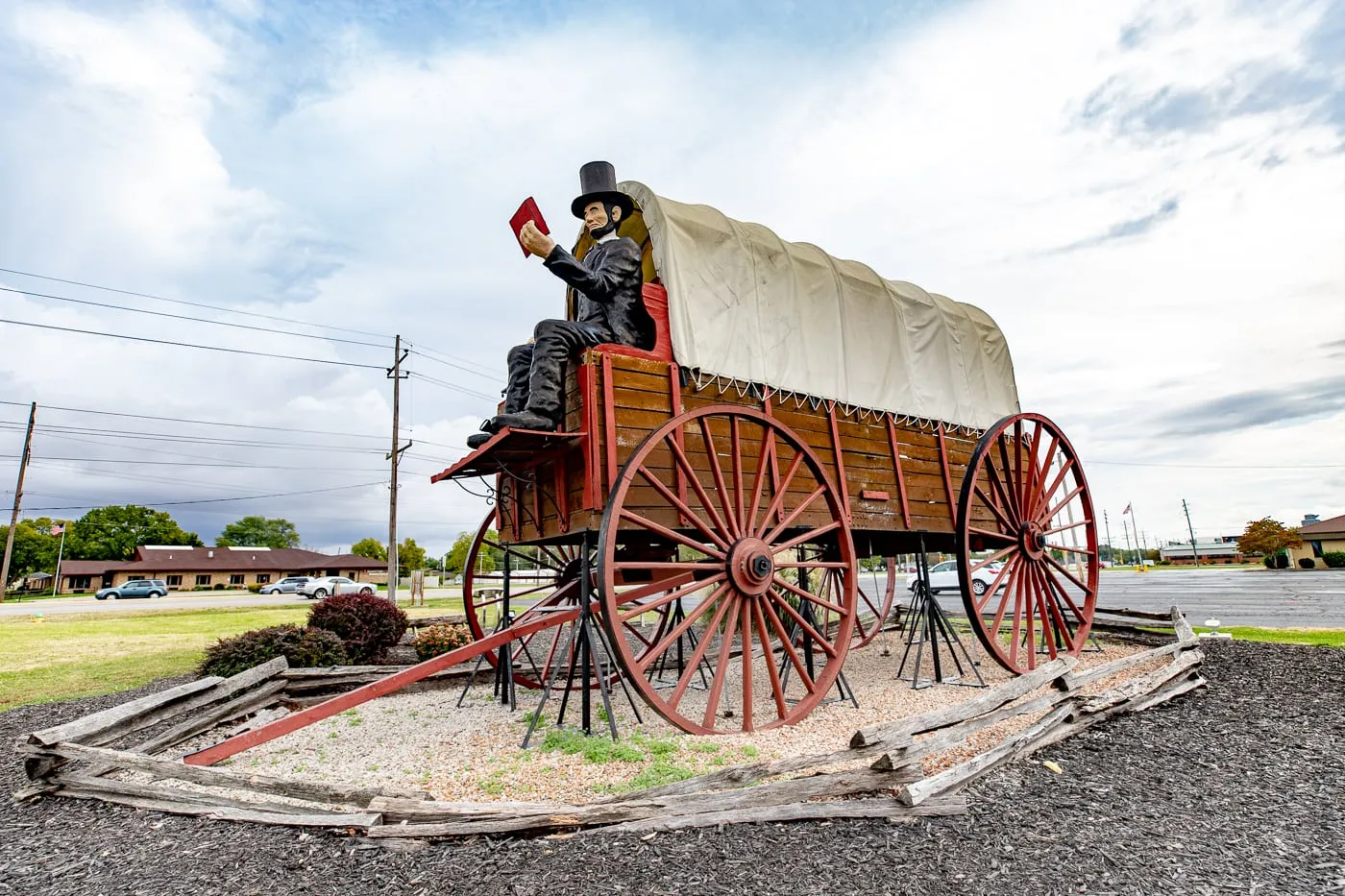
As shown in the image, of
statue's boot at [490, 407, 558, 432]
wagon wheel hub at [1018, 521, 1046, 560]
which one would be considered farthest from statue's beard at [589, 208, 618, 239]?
wagon wheel hub at [1018, 521, 1046, 560]

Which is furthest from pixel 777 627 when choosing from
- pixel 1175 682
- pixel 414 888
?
pixel 1175 682

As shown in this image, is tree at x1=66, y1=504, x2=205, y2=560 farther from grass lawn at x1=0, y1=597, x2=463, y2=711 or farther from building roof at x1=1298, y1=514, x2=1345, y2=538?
building roof at x1=1298, y1=514, x2=1345, y2=538

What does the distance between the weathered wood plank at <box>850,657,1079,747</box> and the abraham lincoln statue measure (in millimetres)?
2933

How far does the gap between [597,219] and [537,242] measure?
977 mm

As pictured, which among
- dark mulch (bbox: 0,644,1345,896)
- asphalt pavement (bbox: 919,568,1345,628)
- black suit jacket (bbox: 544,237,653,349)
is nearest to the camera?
dark mulch (bbox: 0,644,1345,896)

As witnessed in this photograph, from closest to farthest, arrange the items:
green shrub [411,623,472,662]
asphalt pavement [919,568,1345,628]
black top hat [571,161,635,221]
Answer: black top hat [571,161,635,221]
green shrub [411,623,472,662]
asphalt pavement [919,568,1345,628]

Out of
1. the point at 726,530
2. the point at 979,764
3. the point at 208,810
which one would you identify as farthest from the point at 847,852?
the point at 208,810

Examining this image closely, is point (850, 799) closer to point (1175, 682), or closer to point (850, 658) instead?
point (1175, 682)

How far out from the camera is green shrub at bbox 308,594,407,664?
8.95 meters

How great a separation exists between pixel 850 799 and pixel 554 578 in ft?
14.2

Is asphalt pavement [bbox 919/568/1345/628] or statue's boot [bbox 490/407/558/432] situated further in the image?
asphalt pavement [bbox 919/568/1345/628]

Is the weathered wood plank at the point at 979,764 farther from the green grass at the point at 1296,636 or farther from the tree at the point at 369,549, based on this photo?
the tree at the point at 369,549

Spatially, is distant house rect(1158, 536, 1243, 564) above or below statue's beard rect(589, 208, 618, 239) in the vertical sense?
below

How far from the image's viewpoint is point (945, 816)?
10.9 ft
